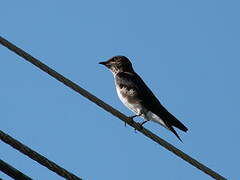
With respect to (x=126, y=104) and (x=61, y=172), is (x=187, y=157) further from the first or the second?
(x=126, y=104)

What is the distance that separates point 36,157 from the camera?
4641mm

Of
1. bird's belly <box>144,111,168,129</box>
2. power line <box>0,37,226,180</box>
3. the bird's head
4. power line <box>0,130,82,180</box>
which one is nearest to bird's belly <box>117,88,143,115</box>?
bird's belly <box>144,111,168,129</box>

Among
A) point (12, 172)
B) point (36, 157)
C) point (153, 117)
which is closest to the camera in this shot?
point (12, 172)

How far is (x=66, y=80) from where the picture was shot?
583cm

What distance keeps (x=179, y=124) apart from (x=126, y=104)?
4.86 ft

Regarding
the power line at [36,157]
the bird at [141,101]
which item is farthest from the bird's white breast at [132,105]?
Answer: the power line at [36,157]

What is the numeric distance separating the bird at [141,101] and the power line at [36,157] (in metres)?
4.98

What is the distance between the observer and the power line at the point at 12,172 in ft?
14.0

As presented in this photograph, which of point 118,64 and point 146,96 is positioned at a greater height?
point 118,64

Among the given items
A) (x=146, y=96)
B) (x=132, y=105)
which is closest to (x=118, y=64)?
(x=146, y=96)

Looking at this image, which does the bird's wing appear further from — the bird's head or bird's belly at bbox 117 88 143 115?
the bird's head

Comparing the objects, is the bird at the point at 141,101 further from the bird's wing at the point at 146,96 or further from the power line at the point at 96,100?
the power line at the point at 96,100

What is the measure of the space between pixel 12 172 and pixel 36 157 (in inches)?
13.1

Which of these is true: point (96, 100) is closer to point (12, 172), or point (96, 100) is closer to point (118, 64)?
point (12, 172)
